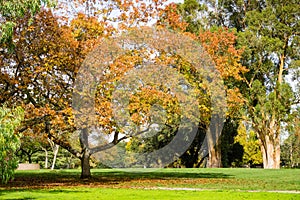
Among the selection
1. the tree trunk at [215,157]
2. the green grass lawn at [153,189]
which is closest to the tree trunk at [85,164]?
the green grass lawn at [153,189]

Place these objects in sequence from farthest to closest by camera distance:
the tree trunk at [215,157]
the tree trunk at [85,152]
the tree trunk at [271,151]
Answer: the tree trunk at [215,157] < the tree trunk at [271,151] < the tree trunk at [85,152]

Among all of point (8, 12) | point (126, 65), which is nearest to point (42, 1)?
point (8, 12)

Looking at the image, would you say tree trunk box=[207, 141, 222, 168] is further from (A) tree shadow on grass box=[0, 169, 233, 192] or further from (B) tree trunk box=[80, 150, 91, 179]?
(B) tree trunk box=[80, 150, 91, 179]

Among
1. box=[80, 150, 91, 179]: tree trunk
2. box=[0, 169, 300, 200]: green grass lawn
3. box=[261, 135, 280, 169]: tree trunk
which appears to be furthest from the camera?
box=[261, 135, 280, 169]: tree trunk

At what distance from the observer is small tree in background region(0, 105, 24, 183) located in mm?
8805

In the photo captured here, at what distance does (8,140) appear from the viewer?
29.2ft

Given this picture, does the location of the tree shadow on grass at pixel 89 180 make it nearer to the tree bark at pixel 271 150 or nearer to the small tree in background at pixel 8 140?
the small tree in background at pixel 8 140

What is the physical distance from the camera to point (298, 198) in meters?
11.2

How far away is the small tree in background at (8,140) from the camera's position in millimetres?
8805

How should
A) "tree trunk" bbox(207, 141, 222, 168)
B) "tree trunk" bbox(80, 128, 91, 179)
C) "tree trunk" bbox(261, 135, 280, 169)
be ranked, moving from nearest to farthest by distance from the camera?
"tree trunk" bbox(80, 128, 91, 179) → "tree trunk" bbox(261, 135, 280, 169) → "tree trunk" bbox(207, 141, 222, 168)

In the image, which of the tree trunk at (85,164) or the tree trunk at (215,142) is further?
the tree trunk at (215,142)

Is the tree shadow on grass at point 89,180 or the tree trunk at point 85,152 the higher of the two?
the tree trunk at point 85,152

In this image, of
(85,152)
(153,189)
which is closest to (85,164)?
(85,152)

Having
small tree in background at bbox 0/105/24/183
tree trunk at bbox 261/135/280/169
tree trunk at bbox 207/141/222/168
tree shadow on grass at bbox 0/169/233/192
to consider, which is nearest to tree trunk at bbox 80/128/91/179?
tree shadow on grass at bbox 0/169/233/192
